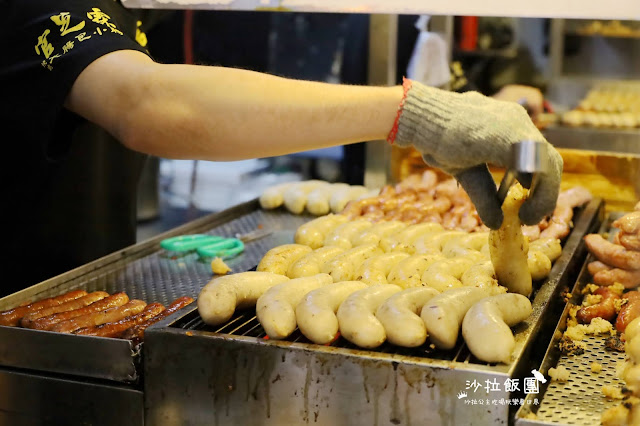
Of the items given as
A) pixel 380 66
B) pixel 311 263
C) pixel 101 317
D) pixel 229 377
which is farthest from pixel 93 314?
pixel 380 66

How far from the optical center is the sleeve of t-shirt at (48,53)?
1862 mm

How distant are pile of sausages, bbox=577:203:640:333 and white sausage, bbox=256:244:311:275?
920 mm

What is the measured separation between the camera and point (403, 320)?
1768 mm

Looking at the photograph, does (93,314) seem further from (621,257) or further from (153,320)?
(621,257)

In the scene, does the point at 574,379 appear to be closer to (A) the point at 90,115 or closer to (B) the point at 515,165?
(B) the point at 515,165

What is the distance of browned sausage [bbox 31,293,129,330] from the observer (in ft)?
6.74

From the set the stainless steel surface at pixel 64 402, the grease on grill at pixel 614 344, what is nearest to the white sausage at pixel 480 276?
the grease on grill at pixel 614 344

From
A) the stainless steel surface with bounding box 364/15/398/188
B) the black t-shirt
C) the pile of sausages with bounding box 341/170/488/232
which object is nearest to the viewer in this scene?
the black t-shirt

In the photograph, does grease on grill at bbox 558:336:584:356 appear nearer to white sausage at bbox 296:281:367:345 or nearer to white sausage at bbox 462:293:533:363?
white sausage at bbox 462:293:533:363

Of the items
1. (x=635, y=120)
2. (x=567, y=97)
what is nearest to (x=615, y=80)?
(x=567, y=97)

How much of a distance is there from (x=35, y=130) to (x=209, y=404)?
895 millimetres

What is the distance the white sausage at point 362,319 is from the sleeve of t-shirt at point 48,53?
86cm

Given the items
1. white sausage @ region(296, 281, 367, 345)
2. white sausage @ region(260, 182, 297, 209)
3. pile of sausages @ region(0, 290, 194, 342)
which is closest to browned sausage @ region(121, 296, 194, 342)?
pile of sausages @ region(0, 290, 194, 342)

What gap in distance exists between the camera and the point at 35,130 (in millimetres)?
2041
